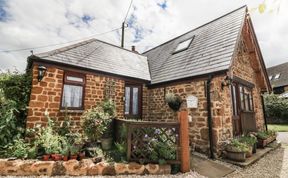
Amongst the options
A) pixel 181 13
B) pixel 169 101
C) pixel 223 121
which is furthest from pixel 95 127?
pixel 181 13

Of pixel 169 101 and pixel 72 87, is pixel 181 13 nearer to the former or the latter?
pixel 169 101

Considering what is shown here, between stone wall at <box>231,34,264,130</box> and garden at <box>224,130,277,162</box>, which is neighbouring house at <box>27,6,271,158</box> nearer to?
stone wall at <box>231,34,264,130</box>

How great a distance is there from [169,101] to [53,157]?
4717mm

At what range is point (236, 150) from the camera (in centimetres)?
532

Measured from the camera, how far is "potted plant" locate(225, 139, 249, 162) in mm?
5223

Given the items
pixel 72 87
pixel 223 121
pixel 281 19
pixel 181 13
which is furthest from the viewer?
pixel 181 13

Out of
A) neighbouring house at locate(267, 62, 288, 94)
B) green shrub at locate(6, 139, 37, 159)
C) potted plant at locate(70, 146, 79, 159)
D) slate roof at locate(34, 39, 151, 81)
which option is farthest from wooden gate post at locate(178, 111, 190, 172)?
neighbouring house at locate(267, 62, 288, 94)

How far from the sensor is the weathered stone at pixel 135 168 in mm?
4270

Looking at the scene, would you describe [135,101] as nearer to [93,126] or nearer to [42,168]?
[93,126]

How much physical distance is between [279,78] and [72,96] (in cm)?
3020

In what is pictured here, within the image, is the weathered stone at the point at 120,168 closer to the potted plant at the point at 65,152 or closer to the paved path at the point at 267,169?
the potted plant at the point at 65,152

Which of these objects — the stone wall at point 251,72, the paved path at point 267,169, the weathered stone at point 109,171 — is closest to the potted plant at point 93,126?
the weathered stone at point 109,171

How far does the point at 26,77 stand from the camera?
625 centimetres

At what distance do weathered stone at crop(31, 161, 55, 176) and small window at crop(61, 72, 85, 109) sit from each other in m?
2.85
